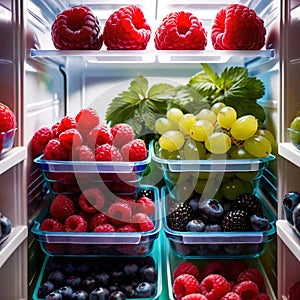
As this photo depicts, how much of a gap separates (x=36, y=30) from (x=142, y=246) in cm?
70

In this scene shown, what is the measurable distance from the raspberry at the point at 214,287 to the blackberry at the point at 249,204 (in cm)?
19

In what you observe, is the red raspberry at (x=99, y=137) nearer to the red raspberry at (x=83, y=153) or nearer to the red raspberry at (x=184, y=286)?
the red raspberry at (x=83, y=153)

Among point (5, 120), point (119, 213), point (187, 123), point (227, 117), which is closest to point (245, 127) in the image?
point (227, 117)

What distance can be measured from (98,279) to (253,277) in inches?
16.2

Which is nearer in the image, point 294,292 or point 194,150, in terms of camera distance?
point 294,292

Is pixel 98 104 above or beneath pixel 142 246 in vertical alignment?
above

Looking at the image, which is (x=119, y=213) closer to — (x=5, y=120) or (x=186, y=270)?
(x=186, y=270)

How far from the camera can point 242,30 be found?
1229mm

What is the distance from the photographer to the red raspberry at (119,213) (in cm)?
122

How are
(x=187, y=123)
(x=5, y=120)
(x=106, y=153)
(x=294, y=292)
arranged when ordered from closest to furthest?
(x=5, y=120) < (x=294, y=292) < (x=106, y=153) < (x=187, y=123)

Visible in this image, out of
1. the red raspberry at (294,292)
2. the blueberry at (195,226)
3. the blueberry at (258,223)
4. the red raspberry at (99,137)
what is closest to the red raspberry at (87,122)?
the red raspberry at (99,137)

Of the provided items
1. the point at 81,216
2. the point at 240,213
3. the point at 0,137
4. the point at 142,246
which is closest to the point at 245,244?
the point at 240,213

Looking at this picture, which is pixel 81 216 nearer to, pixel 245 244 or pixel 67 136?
pixel 67 136

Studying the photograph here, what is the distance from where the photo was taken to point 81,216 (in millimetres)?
1245
